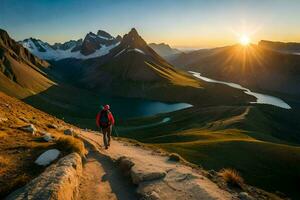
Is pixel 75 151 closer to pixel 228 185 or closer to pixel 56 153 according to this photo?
pixel 56 153

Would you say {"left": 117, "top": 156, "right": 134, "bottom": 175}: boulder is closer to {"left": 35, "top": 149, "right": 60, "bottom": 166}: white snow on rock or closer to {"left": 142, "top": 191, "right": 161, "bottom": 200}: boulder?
{"left": 142, "top": 191, "right": 161, "bottom": 200}: boulder

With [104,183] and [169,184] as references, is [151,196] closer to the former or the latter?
[169,184]

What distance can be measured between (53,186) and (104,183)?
5.15 m

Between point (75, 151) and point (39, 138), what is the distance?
3.97 meters

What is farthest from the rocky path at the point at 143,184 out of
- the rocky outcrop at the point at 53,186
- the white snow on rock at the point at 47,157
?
the white snow on rock at the point at 47,157

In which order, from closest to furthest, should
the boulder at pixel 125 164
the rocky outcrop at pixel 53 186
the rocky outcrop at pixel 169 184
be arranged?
the rocky outcrop at pixel 53 186
the rocky outcrop at pixel 169 184
the boulder at pixel 125 164

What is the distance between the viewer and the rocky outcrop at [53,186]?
11281 millimetres

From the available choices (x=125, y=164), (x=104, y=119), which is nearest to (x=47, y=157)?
(x=125, y=164)

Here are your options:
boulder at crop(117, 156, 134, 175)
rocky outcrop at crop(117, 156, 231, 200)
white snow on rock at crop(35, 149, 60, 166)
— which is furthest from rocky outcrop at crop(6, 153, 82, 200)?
boulder at crop(117, 156, 134, 175)

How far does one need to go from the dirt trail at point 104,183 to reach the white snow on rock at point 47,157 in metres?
1.96

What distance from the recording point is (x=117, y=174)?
60.7 ft

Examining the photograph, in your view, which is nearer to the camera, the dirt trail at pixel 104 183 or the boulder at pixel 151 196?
the boulder at pixel 151 196

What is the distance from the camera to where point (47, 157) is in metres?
16.1

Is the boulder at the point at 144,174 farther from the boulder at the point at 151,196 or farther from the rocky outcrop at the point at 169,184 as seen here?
the boulder at the point at 151,196
